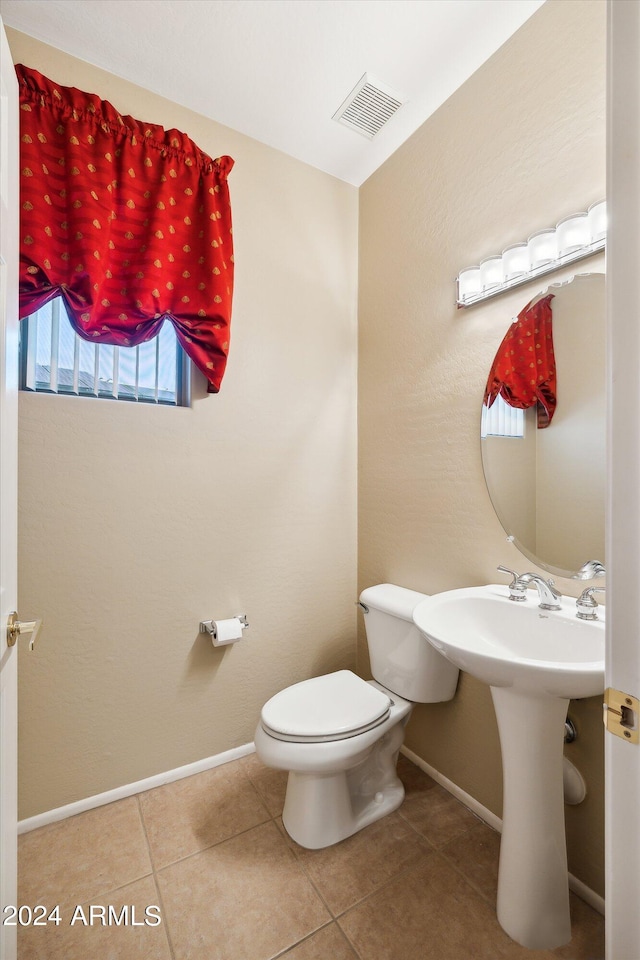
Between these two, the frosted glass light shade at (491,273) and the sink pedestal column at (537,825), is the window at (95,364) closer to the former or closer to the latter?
the frosted glass light shade at (491,273)

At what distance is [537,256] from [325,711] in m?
1.61

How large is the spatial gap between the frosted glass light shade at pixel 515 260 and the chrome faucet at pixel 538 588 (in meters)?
0.95

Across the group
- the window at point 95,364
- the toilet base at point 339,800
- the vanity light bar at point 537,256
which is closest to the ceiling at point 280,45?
the vanity light bar at point 537,256

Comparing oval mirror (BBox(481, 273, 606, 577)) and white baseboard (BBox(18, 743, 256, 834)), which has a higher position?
oval mirror (BBox(481, 273, 606, 577))

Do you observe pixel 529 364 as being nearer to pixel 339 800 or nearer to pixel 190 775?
pixel 339 800

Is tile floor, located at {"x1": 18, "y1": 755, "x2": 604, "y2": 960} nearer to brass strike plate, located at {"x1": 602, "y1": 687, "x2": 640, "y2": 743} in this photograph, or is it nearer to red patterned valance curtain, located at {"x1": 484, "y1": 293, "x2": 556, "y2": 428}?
brass strike plate, located at {"x1": 602, "y1": 687, "x2": 640, "y2": 743}

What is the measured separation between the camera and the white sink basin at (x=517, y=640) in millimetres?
956

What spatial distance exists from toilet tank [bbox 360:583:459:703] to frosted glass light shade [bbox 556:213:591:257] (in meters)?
1.28

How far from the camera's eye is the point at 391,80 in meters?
1.65

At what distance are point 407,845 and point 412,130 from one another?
271 cm

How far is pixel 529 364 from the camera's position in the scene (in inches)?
55.6

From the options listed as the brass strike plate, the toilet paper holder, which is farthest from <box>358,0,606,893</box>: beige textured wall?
the brass strike plate

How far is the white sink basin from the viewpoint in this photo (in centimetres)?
96

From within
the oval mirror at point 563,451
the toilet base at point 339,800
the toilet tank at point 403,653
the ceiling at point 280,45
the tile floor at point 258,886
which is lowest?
the tile floor at point 258,886
